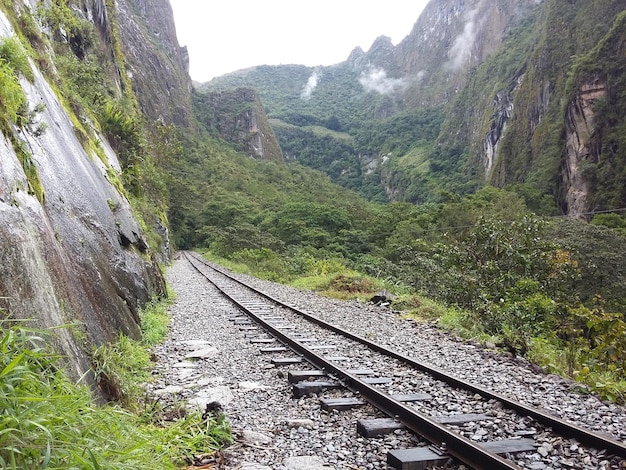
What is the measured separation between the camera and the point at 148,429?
3631mm

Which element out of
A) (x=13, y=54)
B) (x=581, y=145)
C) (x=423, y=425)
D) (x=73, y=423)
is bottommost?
(x=423, y=425)

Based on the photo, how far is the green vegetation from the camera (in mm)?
2107

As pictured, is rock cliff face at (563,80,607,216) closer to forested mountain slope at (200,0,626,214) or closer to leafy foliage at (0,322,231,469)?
forested mountain slope at (200,0,626,214)

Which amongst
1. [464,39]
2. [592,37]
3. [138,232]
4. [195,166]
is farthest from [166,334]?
[464,39]

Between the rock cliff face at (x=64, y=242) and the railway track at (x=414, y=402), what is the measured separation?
7.33 ft

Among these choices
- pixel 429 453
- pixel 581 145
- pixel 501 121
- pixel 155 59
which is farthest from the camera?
pixel 501 121

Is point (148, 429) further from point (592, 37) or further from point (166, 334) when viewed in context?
point (592, 37)

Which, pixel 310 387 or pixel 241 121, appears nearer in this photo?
pixel 310 387

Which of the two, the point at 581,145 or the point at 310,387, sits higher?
the point at 581,145

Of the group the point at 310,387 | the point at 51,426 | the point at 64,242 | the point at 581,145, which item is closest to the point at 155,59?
the point at 581,145

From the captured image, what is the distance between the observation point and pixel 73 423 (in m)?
2.47

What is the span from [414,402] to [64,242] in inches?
159

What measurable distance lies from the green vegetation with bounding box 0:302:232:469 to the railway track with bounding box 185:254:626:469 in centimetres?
136

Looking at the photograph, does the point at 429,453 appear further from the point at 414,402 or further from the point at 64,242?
the point at 64,242
